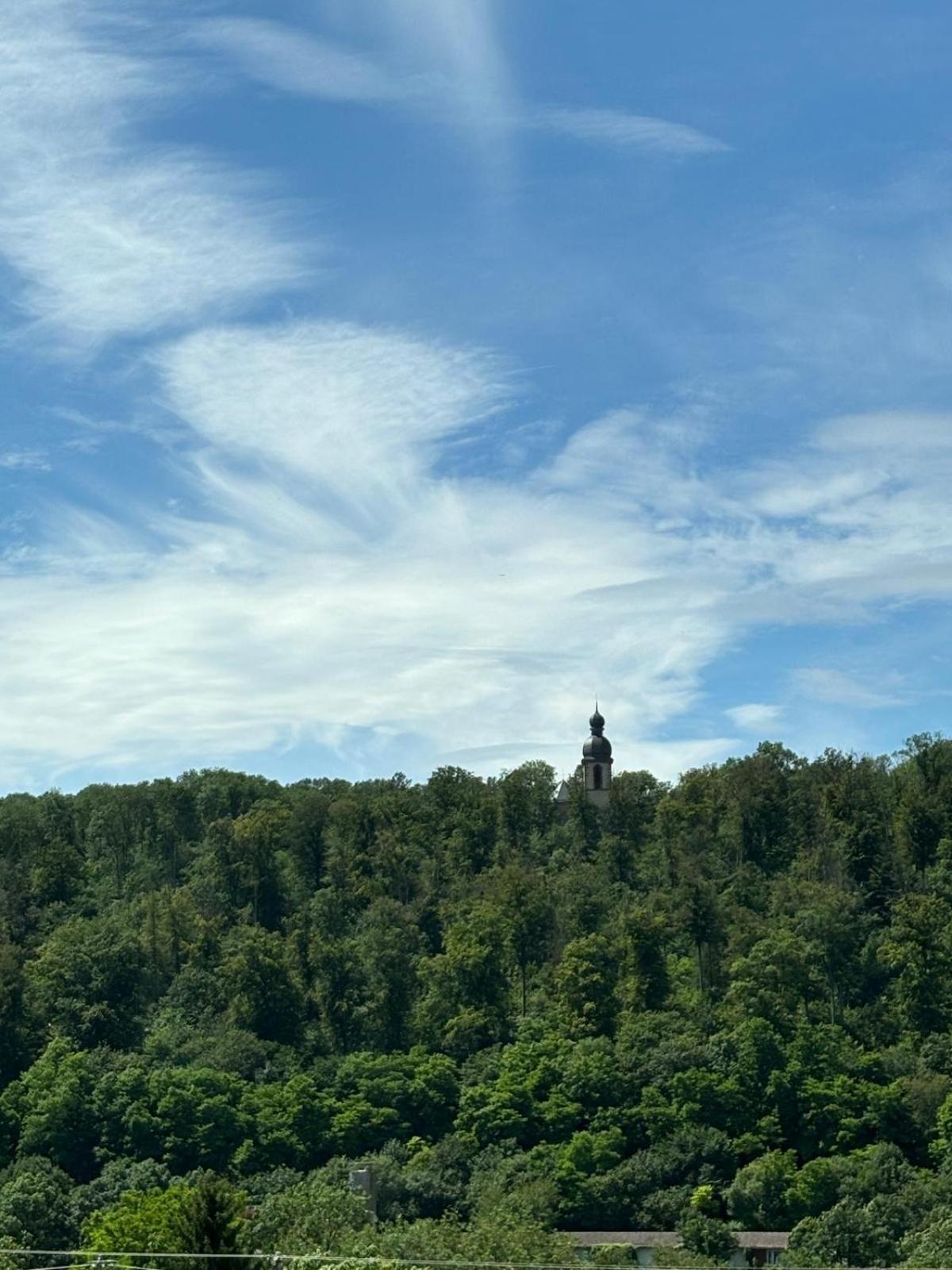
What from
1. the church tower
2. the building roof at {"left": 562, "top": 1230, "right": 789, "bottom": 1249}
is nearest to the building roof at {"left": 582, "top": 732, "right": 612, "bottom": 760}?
the church tower

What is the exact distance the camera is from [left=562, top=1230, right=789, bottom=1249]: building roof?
5241 cm

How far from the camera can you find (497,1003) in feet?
233

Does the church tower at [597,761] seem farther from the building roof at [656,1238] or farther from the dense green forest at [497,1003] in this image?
the building roof at [656,1238]

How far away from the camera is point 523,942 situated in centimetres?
7312

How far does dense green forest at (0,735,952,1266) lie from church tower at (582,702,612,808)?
481 centimetres

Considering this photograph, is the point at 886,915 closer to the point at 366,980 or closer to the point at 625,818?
the point at 625,818

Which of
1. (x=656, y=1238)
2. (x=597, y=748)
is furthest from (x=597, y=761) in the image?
(x=656, y=1238)

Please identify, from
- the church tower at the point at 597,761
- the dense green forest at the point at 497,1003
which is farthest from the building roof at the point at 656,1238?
the church tower at the point at 597,761

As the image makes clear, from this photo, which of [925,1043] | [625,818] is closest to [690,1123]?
[925,1043]

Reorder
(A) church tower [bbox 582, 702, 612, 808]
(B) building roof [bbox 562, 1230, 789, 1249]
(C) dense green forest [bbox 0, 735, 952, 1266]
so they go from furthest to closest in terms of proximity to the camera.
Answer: (A) church tower [bbox 582, 702, 612, 808] → (C) dense green forest [bbox 0, 735, 952, 1266] → (B) building roof [bbox 562, 1230, 789, 1249]

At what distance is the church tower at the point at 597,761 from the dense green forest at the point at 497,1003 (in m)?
4.81

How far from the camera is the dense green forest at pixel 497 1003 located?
187ft

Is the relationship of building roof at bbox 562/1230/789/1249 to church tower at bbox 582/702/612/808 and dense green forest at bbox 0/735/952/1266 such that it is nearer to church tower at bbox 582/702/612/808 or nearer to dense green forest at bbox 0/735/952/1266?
dense green forest at bbox 0/735/952/1266

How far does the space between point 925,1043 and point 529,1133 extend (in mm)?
13787
